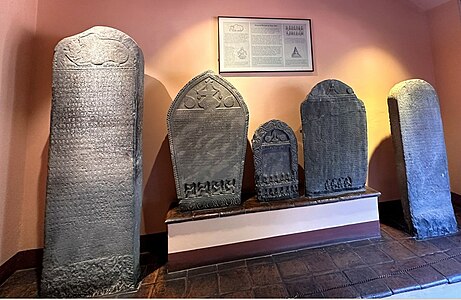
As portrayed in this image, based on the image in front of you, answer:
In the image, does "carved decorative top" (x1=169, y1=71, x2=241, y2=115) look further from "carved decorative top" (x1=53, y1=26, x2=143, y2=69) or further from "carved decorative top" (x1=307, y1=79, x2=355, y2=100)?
"carved decorative top" (x1=307, y1=79, x2=355, y2=100)

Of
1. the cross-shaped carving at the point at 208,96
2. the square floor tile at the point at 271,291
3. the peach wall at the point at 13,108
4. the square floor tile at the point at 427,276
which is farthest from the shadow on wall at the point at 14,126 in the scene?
the square floor tile at the point at 427,276

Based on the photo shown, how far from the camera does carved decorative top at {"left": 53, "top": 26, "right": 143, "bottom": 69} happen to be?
1.28 m

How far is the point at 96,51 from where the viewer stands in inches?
51.5

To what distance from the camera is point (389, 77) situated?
2.07m

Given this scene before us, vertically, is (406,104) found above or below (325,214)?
above

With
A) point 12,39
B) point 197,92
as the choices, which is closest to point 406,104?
point 197,92

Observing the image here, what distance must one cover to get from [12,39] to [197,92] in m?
1.23

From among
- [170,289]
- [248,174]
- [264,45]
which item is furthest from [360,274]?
[264,45]

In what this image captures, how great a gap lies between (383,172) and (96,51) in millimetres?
2642

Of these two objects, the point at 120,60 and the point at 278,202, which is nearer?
the point at 120,60

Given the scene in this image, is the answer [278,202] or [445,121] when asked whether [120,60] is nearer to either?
[278,202]

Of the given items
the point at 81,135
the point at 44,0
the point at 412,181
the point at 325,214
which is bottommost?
the point at 325,214

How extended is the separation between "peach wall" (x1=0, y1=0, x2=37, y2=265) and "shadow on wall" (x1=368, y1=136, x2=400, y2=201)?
9.52 ft

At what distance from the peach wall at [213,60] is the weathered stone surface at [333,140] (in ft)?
0.91
